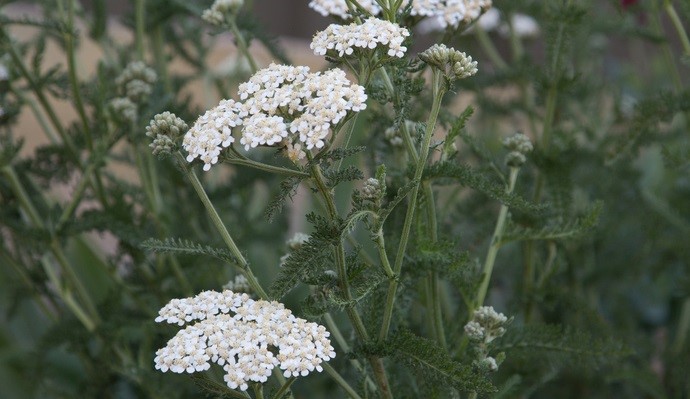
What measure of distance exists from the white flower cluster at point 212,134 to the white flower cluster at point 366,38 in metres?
0.07

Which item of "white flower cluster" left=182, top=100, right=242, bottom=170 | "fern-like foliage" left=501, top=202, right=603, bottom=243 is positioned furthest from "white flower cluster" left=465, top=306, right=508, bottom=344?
"white flower cluster" left=182, top=100, right=242, bottom=170

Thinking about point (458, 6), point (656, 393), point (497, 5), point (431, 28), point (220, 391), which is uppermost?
point (431, 28)

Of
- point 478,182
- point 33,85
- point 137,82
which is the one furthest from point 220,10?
point 478,182

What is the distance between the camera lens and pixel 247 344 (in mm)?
573

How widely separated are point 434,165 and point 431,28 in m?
0.73

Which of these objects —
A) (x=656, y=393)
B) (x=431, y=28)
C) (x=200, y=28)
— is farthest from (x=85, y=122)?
(x=656, y=393)

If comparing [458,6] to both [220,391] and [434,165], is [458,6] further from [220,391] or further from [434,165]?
[220,391]

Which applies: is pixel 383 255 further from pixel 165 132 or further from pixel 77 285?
pixel 77 285

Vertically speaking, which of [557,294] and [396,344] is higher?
[557,294]

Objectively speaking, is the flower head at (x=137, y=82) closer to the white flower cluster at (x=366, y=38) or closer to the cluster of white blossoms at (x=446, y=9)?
the cluster of white blossoms at (x=446, y=9)

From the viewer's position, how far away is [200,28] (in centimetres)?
129

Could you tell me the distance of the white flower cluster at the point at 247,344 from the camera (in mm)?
568

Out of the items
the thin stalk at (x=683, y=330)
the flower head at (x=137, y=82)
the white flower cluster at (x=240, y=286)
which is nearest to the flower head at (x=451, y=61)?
the white flower cluster at (x=240, y=286)

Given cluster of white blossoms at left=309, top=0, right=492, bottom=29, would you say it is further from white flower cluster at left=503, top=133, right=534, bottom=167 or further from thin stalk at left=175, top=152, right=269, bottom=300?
thin stalk at left=175, top=152, right=269, bottom=300
